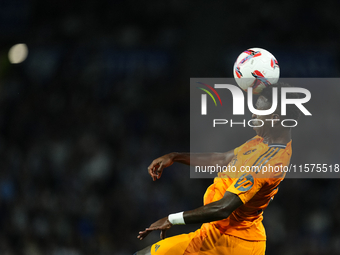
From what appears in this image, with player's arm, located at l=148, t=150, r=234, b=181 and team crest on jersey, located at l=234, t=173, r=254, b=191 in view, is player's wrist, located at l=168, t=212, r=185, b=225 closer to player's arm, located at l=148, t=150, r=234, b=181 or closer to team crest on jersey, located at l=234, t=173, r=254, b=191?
team crest on jersey, located at l=234, t=173, r=254, b=191

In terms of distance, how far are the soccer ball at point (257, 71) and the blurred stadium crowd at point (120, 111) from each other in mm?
1012

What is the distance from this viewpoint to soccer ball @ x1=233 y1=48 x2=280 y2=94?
1.86m

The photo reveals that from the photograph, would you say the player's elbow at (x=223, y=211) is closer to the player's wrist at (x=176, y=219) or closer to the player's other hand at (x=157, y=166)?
the player's wrist at (x=176, y=219)

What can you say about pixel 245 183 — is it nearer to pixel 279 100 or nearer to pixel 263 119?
pixel 263 119

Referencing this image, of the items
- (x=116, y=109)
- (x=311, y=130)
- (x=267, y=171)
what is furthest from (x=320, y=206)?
(x=116, y=109)

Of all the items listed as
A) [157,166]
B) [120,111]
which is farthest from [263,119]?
[120,111]

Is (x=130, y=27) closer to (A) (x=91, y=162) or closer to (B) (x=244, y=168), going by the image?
(A) (x=91, y=162)

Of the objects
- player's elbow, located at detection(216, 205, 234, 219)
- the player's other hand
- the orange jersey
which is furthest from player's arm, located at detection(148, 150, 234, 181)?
player's elbow, located at detection(216, 205, 234, 219)

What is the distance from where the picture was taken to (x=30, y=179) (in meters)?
3.13

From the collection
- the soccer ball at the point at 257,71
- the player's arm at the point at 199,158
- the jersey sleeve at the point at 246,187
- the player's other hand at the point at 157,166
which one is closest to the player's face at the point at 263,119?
the soccer ball at the point at 257,71

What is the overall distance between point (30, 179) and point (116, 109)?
96 centimetres

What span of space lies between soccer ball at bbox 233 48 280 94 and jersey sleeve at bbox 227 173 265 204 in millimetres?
540

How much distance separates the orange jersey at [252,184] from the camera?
1.54m

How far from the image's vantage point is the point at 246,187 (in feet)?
4.99
